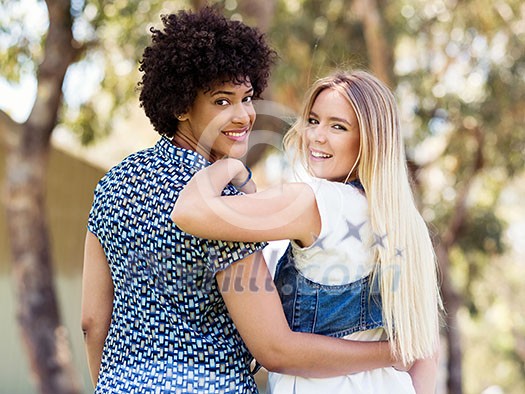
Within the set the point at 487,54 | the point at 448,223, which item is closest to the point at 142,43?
the point at 487,54

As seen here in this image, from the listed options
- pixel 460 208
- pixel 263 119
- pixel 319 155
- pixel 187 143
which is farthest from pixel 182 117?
pixel 460 208

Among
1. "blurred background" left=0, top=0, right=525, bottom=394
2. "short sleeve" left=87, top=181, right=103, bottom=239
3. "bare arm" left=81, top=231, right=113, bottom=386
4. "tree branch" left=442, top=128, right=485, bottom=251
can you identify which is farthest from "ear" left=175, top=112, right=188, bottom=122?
"tree branch" left=442, top=128, right=485, bottom=251

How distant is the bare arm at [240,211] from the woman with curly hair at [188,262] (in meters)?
0.03

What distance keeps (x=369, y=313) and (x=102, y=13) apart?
674 centimetres

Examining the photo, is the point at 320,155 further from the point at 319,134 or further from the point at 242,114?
the point at 242,114

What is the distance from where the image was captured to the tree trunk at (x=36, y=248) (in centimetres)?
726

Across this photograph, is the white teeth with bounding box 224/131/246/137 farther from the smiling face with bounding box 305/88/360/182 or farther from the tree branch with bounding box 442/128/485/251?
the tree branch with bounding box 442/128/485/251

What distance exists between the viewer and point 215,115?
Result: 2131 mm

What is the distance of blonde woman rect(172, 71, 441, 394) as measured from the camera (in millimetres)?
2021

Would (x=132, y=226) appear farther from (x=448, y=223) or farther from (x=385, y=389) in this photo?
(x=448, y=223)

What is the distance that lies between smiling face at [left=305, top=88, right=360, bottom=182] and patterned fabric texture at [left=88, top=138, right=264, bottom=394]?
0.39m

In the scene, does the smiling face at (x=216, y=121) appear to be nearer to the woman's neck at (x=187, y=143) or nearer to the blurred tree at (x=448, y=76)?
the woman's neck at (x=187, y=143)

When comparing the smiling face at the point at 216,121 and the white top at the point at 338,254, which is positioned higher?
the smiling face at the point at 216,121

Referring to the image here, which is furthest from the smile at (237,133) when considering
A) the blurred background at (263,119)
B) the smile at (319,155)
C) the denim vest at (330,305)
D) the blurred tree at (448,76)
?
the blurred tree at (448,76)
